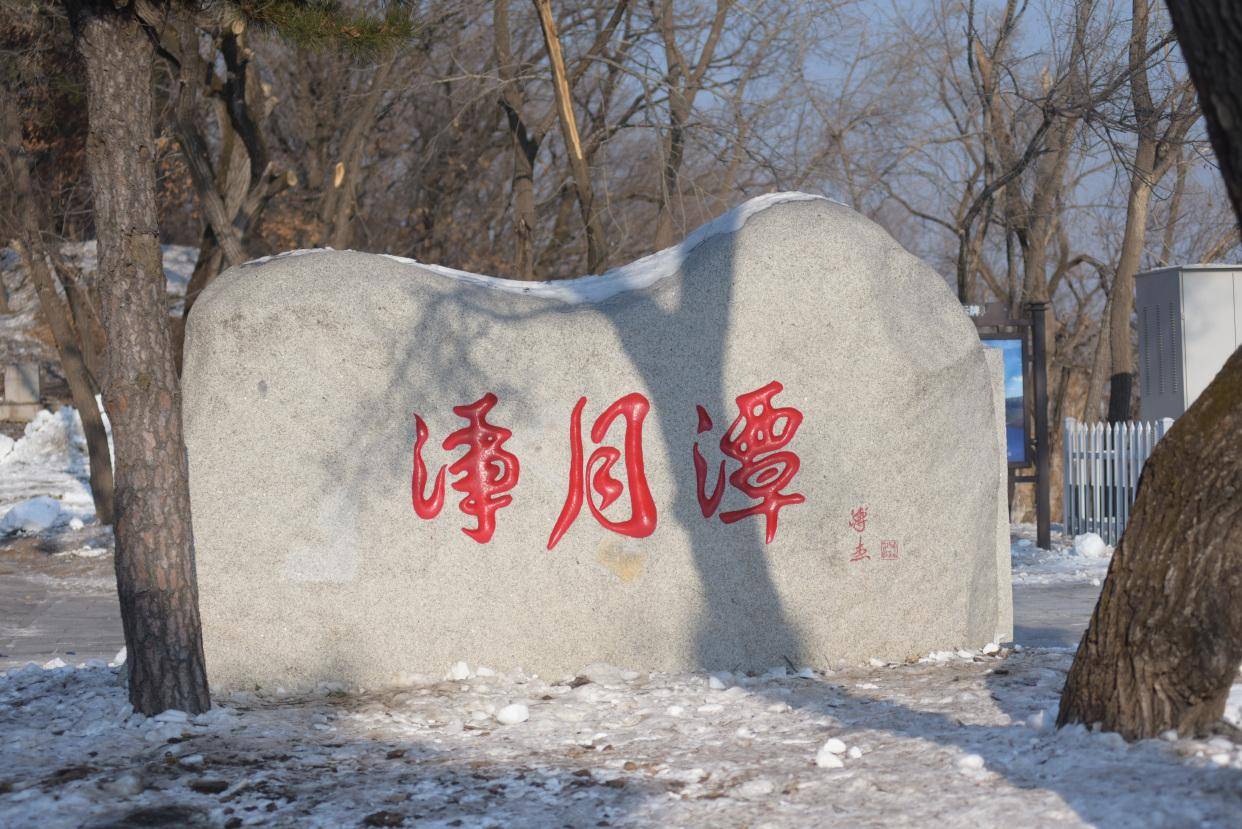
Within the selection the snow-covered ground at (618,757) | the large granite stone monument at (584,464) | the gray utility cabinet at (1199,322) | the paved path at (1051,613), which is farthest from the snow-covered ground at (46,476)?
the gray utility cabinet at (1199,322)

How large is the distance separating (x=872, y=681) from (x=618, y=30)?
1160 centimetres

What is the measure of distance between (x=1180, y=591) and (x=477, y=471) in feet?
11.5

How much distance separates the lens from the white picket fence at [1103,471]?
1446 centimetres

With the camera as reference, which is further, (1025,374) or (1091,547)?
(1091,547)

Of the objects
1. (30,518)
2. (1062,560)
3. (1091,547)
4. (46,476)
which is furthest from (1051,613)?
(46,476)

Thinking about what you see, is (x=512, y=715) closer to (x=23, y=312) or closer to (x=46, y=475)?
(x=46, y=475)

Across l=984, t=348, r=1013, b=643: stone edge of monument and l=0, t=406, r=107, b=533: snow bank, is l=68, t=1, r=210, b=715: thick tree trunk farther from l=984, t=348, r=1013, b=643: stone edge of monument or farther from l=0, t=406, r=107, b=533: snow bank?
l=0, t=406, r=107, b=533: snow bank

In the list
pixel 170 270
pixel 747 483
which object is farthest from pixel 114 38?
pixel 170 270

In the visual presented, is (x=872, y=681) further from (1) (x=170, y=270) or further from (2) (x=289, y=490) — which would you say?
(1) (x=170, y=270)

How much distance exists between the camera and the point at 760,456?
6.58 m

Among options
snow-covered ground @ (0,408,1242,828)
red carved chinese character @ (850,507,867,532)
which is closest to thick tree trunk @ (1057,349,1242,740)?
snow-covered ground @ (0,408,1242,828)

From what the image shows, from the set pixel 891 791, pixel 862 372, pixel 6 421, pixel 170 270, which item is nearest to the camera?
pixel 891 791

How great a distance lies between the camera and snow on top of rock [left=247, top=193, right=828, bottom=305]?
679 cm

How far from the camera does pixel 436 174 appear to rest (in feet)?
76.4
